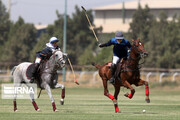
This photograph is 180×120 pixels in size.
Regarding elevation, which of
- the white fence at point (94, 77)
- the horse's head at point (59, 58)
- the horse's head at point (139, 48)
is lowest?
the white fence at point (94, 77)

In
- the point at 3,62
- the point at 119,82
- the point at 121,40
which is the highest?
the point at 121,40

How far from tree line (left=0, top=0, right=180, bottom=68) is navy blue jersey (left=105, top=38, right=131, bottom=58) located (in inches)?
1281

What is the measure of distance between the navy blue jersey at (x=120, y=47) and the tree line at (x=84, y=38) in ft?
107

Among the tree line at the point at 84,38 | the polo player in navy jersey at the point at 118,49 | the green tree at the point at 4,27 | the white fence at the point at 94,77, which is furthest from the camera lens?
the green tree at the point at 4,27

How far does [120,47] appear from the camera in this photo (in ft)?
66.4

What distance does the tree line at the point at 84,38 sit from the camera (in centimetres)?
5997

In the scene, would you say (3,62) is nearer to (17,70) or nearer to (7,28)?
(7,28)

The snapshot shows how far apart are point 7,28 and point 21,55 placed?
722cm

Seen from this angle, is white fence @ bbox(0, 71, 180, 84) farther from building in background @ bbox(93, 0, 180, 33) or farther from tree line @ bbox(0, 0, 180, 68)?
building in background @ bbox(93, 0, 180, 33)

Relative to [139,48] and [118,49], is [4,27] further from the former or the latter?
[139,48]

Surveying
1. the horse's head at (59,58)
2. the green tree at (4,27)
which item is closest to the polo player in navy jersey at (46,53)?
the horse's head at (59,58)

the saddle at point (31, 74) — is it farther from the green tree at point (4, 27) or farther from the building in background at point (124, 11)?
the building in background at point (124, 11)

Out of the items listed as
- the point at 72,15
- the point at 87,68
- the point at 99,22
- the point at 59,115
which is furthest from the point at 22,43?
the point at 59,115

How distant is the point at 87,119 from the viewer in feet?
53.4
